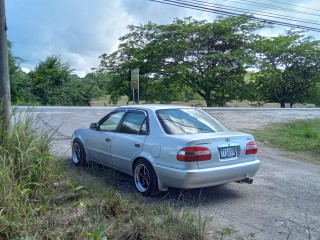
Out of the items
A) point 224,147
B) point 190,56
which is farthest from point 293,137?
point 190,56

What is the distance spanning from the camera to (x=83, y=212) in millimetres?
4043

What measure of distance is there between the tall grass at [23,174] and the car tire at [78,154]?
5.59 ft

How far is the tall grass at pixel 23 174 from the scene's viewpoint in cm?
351

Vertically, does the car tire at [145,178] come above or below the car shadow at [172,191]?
above

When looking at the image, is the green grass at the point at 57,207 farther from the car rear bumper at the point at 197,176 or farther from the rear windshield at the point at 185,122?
the rear windshield at the point at 185,122

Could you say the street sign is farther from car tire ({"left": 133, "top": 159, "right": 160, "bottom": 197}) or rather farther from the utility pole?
the utility pole

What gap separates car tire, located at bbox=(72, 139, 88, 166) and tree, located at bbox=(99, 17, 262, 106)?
Answer: 2724 cm

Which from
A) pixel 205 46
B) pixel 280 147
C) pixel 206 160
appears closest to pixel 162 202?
pixel 206 160

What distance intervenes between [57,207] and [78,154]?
3.08 metres

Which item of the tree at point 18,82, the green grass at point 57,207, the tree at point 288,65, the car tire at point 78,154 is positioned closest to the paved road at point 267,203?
the green grass at point 57,207

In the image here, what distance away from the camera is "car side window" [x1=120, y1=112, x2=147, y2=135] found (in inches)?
221

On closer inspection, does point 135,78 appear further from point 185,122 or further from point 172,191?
point 172,191

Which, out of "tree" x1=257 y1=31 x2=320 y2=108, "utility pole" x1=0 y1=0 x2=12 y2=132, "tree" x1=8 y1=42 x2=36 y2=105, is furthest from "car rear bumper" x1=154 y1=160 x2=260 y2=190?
"tree" x1=257 y1=31 x2=320 y2=108

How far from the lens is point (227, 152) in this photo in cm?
513
